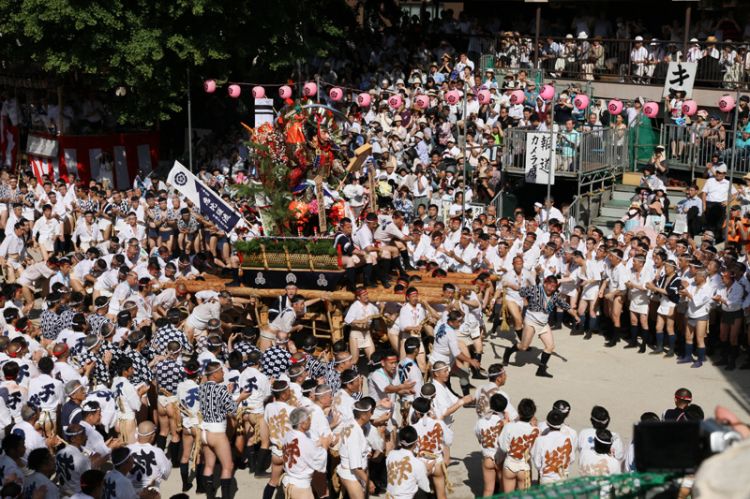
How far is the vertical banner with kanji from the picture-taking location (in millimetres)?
15750

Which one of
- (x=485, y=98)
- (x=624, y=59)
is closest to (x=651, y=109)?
(x=485, y=98)

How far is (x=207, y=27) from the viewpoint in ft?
76.7

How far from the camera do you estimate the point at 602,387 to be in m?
14.2

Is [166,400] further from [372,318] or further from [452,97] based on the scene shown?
[452,97]

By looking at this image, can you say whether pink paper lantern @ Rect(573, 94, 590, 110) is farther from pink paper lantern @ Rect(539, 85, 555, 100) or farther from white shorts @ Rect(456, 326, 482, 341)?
white shorts @ Rect(456, 326, 482, 341)

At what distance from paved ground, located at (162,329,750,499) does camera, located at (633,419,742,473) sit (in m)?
6.90

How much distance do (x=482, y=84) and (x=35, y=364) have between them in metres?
14.4

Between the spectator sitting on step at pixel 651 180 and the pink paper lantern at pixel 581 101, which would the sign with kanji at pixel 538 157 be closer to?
the pink paper lantern at pixel 581 101

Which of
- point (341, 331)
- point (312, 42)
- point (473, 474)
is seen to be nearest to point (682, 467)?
point (473, 474)

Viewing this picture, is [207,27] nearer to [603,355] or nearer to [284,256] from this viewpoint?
[284,256]

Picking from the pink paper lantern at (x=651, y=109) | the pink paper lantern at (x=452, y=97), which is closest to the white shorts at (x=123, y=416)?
the pink paper lantern at (x=452, y=97)

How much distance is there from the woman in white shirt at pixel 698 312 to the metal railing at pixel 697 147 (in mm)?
5811

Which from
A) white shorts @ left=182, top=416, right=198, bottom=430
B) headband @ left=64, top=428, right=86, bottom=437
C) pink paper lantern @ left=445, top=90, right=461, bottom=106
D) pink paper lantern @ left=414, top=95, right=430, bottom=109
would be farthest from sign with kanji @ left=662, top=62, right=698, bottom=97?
headband @ left=64, top=428, right=86, bottom=437

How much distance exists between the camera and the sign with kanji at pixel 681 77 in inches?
842
